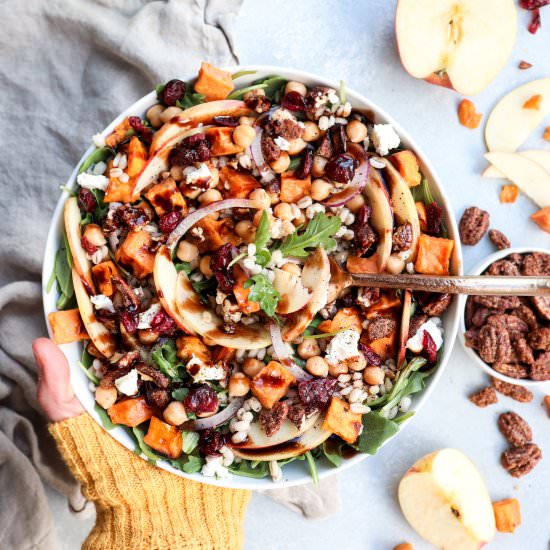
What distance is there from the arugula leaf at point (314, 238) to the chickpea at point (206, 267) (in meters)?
0.28

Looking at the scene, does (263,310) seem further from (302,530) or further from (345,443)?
(302,530)

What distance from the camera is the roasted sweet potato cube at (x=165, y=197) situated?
2.59 meters

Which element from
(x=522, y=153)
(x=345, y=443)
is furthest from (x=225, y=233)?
(x=522, y=153)

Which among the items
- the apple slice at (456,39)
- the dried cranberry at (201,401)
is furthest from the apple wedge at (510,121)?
the dried cranberry at (201,401)

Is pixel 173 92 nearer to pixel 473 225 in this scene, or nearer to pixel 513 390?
pixel 473 225

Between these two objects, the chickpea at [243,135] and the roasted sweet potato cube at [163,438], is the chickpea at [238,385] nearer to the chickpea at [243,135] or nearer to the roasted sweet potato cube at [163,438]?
the roasted sweet potato cube at [163,438]

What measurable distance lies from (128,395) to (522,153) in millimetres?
2079

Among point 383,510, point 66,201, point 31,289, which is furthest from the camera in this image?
point 383,510

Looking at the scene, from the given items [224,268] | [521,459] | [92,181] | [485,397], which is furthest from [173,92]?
[521,459]

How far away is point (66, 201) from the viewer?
2.61 meters

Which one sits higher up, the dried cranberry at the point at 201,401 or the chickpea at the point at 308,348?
the chickpea at the point at 308,348

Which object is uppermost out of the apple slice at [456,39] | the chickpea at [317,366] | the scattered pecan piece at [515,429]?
the apple slice at [456,39]

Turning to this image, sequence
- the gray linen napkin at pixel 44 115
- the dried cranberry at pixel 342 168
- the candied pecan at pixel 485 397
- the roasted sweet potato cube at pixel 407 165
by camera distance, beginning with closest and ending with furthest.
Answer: the dried cranberry at pixel 342 168
the roasted sweet potato cube at pixel 407 165
the gray linen napkin at pixel 44 115
the candied pecan at pixel 485 397

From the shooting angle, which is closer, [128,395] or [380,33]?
[128,395]
